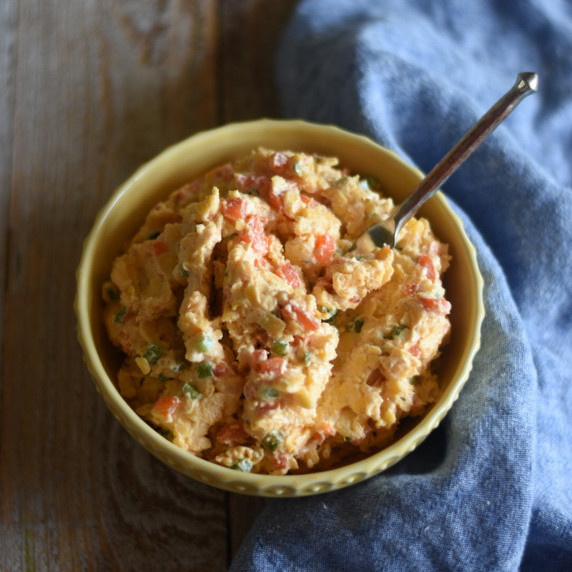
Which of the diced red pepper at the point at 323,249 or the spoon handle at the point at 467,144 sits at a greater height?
the spoon handle at the point at 467,144

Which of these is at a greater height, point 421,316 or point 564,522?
point 421,316

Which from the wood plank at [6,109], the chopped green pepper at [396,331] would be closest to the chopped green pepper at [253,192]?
the chopped green pepper at [396,331]

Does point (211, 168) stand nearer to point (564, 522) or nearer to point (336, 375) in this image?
point (336, 375)

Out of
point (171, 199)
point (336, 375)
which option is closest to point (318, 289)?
point (336, 375)

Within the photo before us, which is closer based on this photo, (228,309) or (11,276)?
(228,309)

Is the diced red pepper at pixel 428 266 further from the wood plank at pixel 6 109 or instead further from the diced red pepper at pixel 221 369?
the wood plank at pixel 6 109

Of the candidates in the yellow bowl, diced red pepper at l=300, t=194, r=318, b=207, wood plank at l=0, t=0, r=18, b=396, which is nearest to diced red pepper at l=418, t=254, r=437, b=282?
the yellow bowl

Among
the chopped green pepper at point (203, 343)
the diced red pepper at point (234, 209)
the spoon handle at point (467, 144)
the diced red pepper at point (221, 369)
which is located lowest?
the diced red pepper at point (221, 369)

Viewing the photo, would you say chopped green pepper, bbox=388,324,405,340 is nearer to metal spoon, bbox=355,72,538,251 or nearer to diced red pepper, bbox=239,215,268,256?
metal spoon, bbox=355,72,538,251
